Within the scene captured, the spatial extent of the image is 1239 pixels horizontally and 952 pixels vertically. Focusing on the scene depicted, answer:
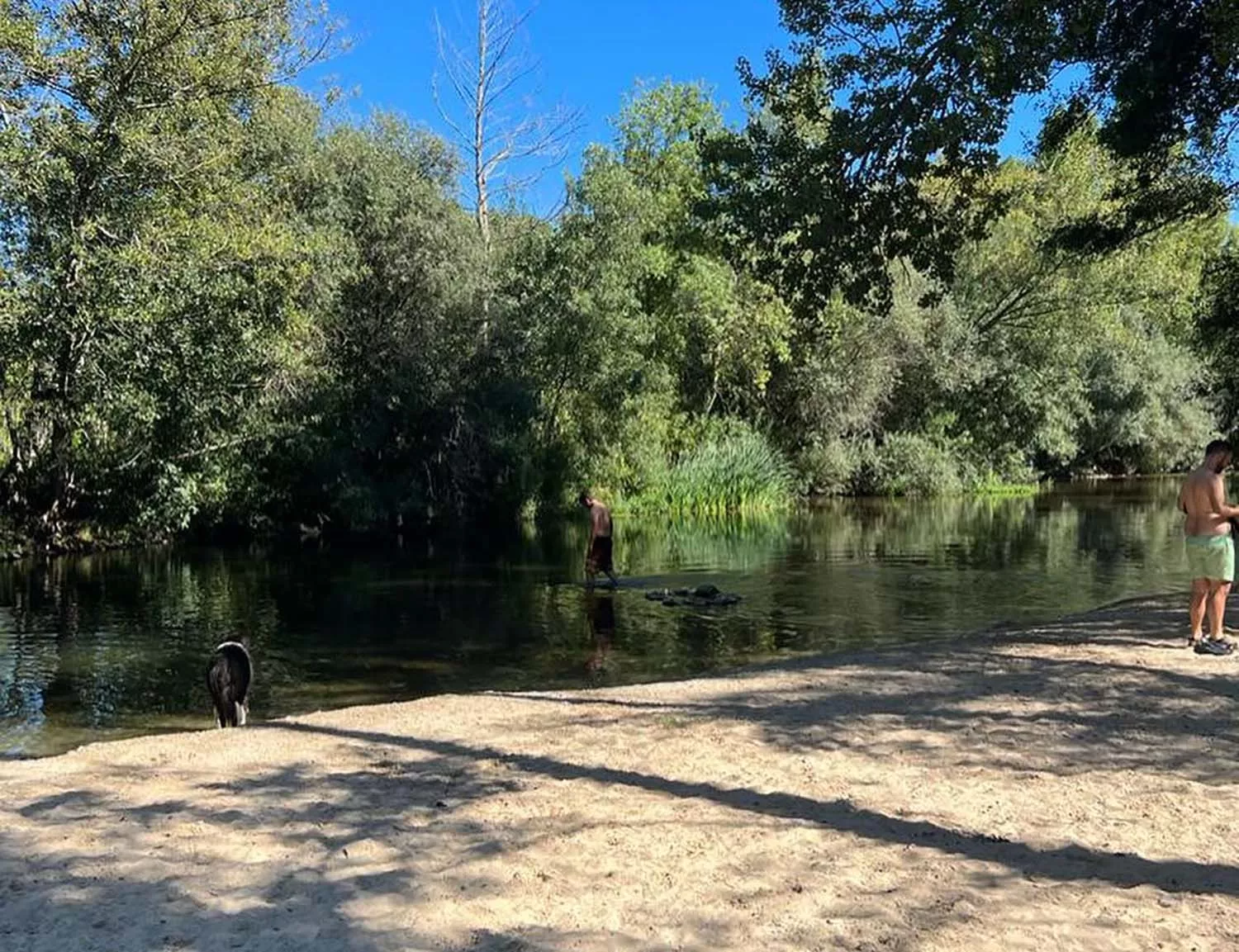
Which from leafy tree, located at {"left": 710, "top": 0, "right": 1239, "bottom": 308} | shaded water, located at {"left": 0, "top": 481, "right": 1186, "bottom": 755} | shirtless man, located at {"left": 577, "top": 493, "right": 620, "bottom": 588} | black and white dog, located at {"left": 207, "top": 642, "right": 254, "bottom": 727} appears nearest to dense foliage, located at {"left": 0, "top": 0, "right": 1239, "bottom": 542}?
leafy tree, located at {"left": 710, "top": 0, "right": 1239, "bottom": 308}

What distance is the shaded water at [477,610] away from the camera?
1231 cm

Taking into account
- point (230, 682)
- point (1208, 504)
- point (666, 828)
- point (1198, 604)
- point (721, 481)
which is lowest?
point (666, 828)

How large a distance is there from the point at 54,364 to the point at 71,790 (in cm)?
1488

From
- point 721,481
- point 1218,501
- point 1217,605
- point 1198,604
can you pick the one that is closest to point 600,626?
point 1198,604

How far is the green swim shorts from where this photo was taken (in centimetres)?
954

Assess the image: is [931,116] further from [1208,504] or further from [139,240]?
[139,240]

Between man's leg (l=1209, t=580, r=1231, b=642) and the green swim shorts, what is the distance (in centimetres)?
15

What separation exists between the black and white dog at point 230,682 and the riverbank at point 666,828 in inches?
38.1

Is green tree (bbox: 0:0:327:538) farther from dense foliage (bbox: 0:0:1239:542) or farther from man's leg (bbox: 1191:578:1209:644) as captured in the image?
man's leg (bbox: 1191:578:1209:644)

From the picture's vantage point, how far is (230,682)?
9.42 meters

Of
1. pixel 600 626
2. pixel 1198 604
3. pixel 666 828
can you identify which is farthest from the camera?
pixel 600 626

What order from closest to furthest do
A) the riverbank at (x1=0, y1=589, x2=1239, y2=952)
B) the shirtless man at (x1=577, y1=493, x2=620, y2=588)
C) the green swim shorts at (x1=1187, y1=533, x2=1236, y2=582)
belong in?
the riverbank at (x1=0, y1=589, x2=1239, y2=952) → the green swim shorts at (x1=1187, y1=533, x2=1236, y2=582) → the shirtless man at (x1=577, y1=493, x2=620, y2=588)

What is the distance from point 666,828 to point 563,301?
102 feet

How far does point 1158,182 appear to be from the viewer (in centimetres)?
1458
